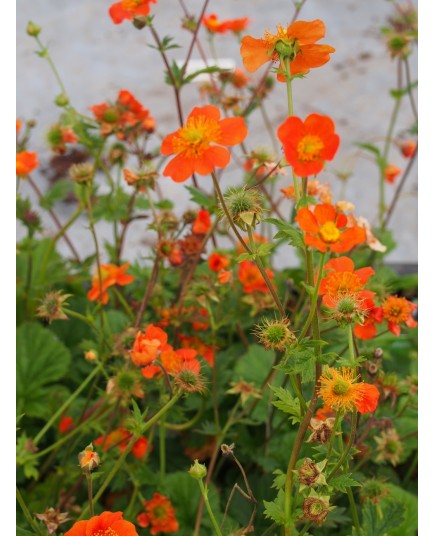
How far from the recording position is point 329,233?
20.1 inches

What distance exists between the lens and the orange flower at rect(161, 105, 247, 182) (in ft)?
1.96

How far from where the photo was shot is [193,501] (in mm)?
881

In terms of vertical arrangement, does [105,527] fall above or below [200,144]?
below

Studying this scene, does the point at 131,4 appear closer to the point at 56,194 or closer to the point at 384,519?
the point at 56,194

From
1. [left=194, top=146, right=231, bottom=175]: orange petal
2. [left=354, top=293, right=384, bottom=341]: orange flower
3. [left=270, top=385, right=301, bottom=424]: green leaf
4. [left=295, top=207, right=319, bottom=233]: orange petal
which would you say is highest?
[left=194, top=146, right=231, bottom=175]: orange petal

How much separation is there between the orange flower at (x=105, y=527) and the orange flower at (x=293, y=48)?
0.33 metres

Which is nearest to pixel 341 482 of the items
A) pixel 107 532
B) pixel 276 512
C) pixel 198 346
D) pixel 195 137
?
pixel 276 512

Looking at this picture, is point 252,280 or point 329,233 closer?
point 329,233

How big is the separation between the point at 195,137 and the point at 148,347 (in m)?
0.19

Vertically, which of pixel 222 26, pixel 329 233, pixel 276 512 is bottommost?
pixel 276 512

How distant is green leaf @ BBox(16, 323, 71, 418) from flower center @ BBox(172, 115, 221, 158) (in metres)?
0.50

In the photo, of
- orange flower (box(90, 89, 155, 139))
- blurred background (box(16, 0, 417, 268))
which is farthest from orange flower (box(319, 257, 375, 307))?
blurred background (box(16, 0, 417, 268))

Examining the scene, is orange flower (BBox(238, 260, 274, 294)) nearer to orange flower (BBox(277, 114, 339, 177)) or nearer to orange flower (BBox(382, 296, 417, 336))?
orange flower (BBox(382, 296, 417, 336))

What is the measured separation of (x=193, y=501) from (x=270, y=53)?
1.69 feet
